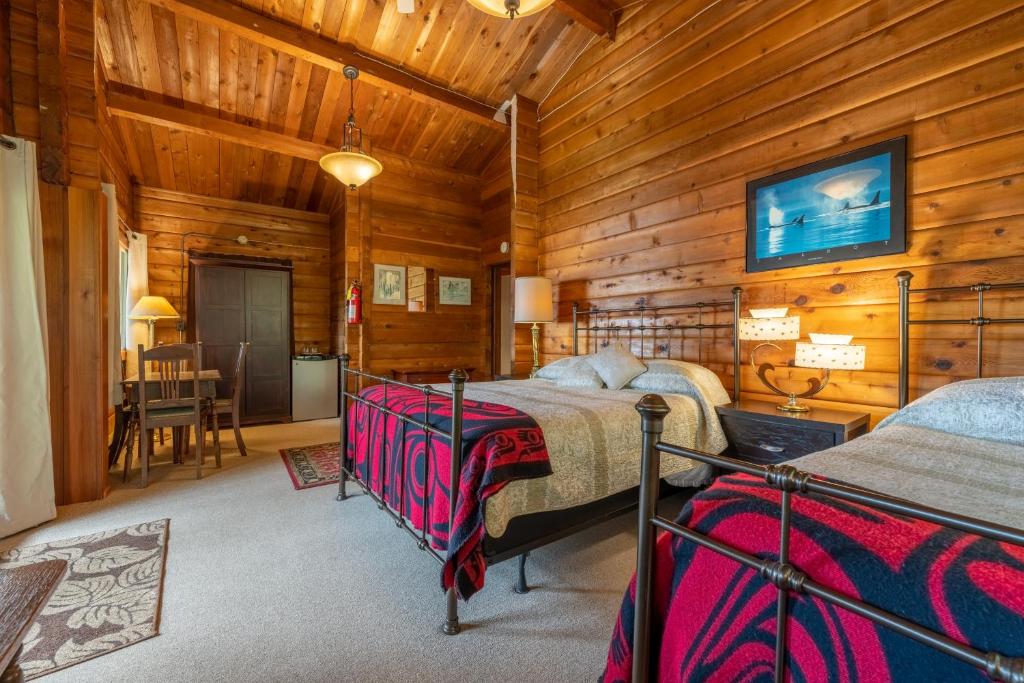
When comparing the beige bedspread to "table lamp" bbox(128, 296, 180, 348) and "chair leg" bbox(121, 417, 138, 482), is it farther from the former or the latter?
"table lamp" bbox(128, 296, 180, 348)

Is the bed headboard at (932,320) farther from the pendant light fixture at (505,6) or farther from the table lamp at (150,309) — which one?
the table lamp at (150,309)

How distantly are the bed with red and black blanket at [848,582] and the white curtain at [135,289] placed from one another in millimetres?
5434

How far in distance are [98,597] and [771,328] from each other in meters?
3.36

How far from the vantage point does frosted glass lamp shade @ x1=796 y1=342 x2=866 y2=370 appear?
2.00 m

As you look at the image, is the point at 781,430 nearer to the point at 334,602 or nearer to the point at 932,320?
the point at 932,320

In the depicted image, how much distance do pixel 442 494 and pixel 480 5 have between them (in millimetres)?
2355

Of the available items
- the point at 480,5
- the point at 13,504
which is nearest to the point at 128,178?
the point at 13,504

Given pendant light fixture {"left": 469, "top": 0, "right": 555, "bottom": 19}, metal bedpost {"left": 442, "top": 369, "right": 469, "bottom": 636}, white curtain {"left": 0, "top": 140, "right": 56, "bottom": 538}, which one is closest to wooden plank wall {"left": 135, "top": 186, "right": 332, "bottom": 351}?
white curtain {"left": 0, "top": 140, "right": 56, "bottom": 538}

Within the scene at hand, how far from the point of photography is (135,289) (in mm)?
4465

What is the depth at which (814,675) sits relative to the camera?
667 millimetres

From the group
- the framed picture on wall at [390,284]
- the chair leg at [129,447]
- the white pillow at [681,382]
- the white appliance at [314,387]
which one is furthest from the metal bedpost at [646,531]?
the white appliance at [314,387]

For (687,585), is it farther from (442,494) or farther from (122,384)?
(122,384)

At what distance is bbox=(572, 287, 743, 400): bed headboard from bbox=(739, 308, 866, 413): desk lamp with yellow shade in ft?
0.65

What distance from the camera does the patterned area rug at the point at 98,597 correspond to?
1.45 m
